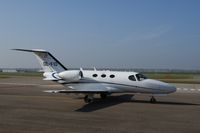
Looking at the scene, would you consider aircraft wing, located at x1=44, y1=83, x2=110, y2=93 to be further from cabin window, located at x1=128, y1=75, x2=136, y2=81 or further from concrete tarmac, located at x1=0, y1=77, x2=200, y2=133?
concrete tarmac, located at x1=0, y1=77, x2=200, y2=133

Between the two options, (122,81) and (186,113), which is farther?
(122,81)

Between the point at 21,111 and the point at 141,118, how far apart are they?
6.48 metres

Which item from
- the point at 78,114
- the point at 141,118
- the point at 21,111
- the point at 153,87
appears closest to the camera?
the point at 141,118

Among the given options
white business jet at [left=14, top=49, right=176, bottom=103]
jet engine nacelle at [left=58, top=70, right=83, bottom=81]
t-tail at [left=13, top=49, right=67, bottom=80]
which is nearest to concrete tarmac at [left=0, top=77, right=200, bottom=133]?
white business jet at [left=14, top=49, right=176, bottom=103]

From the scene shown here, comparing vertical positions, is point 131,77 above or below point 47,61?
below

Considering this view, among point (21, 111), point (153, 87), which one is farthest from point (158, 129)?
point (153, 87)

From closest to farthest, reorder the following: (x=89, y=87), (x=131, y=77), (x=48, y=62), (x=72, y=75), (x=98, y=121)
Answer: (x=98, y=121) < (x=131, y=77) < (x=89, y=87) < (x=72, y=75) < (x=48, y=62)

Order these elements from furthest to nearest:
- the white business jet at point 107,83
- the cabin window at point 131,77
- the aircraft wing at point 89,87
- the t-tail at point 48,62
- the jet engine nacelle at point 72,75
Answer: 1. the t-tail at point 48,62
2. the jet engine nacelle at point 72,75
3. the cabin window at point 131,77
4. the aircraft wing at point 89,87
5. the white business jet at point 107,83

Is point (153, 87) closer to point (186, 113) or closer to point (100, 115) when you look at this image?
point (186, 113)

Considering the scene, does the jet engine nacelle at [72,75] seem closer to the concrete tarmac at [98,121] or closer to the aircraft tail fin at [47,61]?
the aircraft tail fin at [47,61]

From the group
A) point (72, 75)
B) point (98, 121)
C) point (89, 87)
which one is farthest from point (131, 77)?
point (98, 121)

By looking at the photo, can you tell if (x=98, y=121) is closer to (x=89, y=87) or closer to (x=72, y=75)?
(x=89, y=87)

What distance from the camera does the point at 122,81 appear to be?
22.2 metres

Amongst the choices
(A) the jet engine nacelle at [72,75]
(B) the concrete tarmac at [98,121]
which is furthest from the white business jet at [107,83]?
(B) the concrete tarmac at [98,121]
